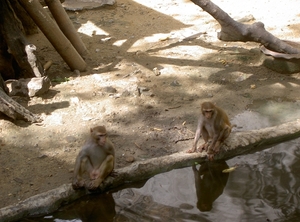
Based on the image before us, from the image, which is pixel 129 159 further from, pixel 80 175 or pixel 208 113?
pixel 208 113

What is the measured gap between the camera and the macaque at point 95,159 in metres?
5.08

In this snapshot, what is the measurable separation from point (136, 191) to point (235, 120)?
237 centimetres

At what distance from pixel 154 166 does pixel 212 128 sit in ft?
3.40

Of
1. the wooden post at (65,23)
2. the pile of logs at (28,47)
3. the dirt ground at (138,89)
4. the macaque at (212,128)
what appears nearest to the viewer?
the macaque at (212,128)

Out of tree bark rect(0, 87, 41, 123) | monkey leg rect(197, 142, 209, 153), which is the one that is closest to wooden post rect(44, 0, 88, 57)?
tree bark rect(0, 87, 41, 123)

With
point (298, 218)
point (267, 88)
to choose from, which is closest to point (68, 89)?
point (267, 88)

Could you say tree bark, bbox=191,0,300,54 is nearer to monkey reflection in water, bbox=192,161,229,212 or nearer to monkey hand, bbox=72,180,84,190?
monkey reflection in water, bbox=192,161,229,212

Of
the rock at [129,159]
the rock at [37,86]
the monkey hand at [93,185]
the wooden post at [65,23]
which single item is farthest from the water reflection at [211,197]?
the wooden post at [65,23]

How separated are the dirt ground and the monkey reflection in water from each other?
2.01ft

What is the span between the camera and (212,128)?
5883 millimetres

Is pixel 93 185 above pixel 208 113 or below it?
below

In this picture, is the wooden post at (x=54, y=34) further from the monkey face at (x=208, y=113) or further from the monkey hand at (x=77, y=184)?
the monkey hand at (x=77, y=184)

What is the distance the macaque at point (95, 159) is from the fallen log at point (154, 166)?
0.41 ft

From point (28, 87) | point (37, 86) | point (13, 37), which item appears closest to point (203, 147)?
point (37, 86)
